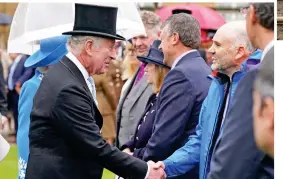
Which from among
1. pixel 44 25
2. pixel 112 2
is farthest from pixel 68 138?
pixel 112 2

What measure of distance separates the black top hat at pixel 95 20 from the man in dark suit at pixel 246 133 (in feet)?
5.80

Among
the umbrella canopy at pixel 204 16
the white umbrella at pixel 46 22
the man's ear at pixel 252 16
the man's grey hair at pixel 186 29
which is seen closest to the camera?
the man's ear at pixel 252 16

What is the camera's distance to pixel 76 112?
4.70m

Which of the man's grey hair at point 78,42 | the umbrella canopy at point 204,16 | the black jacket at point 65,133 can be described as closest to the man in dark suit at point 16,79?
the umbrella canopy at point 204,16

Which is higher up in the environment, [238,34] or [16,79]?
[238,34]

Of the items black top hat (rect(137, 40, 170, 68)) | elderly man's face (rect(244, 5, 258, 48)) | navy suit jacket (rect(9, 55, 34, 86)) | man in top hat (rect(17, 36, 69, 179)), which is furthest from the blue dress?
navy suit jacket (rect(9, 55, 34, 86))

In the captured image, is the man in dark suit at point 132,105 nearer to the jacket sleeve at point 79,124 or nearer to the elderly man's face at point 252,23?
the jacket sleeve at point 79,124

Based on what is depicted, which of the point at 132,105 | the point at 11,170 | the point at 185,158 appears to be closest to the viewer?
the point at 185,158

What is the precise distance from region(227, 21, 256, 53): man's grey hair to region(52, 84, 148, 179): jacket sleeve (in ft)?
3.48

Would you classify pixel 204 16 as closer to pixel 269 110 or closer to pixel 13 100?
pixel 13 100

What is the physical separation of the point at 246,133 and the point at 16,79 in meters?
12.0

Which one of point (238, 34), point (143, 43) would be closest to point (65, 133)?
point (238, 34)

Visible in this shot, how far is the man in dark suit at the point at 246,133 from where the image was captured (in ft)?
10.8

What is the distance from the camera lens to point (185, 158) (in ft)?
17.6
